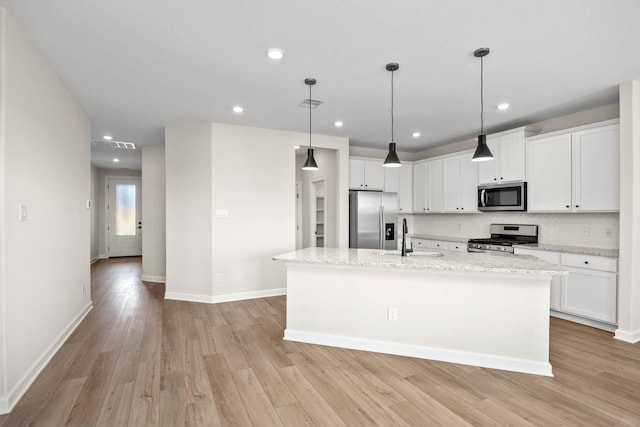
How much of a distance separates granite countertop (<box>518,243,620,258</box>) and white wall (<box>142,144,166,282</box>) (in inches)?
238

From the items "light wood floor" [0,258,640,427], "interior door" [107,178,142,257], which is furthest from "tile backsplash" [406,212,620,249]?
"interior door" [107,178,142,257]

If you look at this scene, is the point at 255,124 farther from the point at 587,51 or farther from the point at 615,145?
the point at 615,145

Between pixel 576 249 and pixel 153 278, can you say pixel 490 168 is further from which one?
pixel 153 278

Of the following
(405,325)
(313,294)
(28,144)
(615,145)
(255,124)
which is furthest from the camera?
(255,124)

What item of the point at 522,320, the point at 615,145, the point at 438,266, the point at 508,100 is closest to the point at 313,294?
the point at 438,266

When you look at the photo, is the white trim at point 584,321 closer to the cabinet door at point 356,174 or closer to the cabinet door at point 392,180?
the cabinet door at point 392,180

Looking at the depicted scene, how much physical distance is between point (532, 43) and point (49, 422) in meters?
4.26

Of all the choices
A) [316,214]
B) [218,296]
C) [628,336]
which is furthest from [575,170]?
[218,296]

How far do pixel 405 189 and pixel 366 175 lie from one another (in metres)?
1.01

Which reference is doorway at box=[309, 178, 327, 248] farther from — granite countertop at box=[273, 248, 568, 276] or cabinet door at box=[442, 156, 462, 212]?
granite countertop at box=[273, 248, 568, 276]

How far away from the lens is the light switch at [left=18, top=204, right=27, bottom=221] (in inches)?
94.4

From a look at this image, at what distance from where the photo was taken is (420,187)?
6.54m

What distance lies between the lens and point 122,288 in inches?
228

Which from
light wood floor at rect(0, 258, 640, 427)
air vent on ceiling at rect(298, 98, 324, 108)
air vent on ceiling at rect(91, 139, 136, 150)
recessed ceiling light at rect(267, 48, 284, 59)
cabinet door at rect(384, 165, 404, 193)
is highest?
recessed ceiling light at rect(267, 48, 284, 59)
